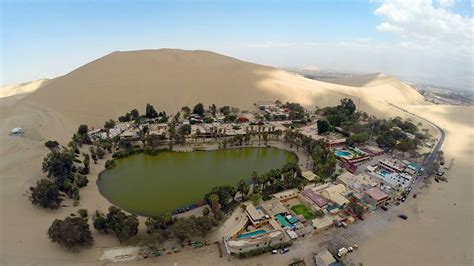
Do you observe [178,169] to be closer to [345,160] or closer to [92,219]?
[92,219]

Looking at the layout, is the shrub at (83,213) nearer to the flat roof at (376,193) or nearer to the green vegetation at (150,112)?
the flat roof at (376,193)

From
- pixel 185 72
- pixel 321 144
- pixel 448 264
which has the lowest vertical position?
pixel 448 264

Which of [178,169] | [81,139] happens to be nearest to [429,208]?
[178,169]

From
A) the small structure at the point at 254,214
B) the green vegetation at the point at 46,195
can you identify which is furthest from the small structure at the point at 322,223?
the green vegetation at the point at 46,195

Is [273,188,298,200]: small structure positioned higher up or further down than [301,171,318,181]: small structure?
further down

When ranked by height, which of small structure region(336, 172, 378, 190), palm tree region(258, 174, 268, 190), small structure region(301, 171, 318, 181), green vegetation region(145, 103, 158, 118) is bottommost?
small structure region(336, 172, 378, 190)

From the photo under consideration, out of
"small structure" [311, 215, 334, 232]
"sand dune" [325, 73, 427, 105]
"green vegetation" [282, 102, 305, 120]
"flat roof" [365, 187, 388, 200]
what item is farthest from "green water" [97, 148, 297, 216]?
"sand dune" [325, 73, 427, 105]

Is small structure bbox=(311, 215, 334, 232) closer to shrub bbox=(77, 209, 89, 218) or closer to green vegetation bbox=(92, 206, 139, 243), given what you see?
green vegetation bbox=(92, 206, 139, 243)
